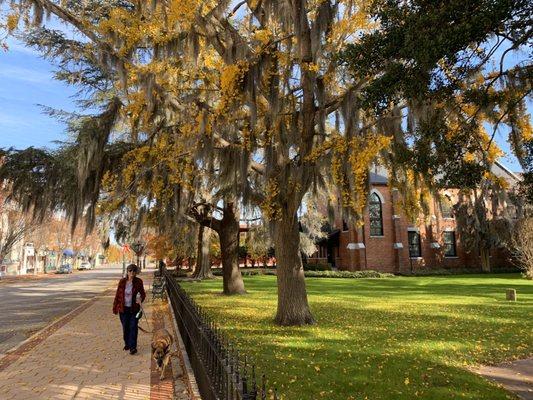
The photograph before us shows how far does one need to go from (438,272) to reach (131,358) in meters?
35.6

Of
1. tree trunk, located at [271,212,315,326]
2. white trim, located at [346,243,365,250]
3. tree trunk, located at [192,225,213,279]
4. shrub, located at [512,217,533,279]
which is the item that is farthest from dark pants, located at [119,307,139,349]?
white trim, located at [346,243,365,250]

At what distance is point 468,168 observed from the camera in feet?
22.9

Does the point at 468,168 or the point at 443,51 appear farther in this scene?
the point at 468,168

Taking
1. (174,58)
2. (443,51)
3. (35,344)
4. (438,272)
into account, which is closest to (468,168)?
(443,51)

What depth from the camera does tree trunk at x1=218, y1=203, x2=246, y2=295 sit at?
2055 cm

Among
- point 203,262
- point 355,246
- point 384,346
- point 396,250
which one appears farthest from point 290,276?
point 396,250

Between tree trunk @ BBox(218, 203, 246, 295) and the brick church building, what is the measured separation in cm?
2262

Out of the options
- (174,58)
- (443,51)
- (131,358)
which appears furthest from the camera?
(174,58)

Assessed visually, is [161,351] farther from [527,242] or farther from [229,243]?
[527,242]

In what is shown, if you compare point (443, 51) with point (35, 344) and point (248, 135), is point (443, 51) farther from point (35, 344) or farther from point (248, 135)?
point (35, 344)

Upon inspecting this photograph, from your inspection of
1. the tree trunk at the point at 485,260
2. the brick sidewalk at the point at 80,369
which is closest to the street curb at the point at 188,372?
the brick sidewalk at the point at 80,369

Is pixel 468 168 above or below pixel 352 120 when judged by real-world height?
below

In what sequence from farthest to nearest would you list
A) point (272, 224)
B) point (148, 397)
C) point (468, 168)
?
1. point (272, 224)
2. point (468, 168)
3. point (148, 397)

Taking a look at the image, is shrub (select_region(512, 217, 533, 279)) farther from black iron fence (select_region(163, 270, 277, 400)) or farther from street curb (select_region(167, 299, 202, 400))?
black iron fence (select_region(163, 270, 277, 400))
